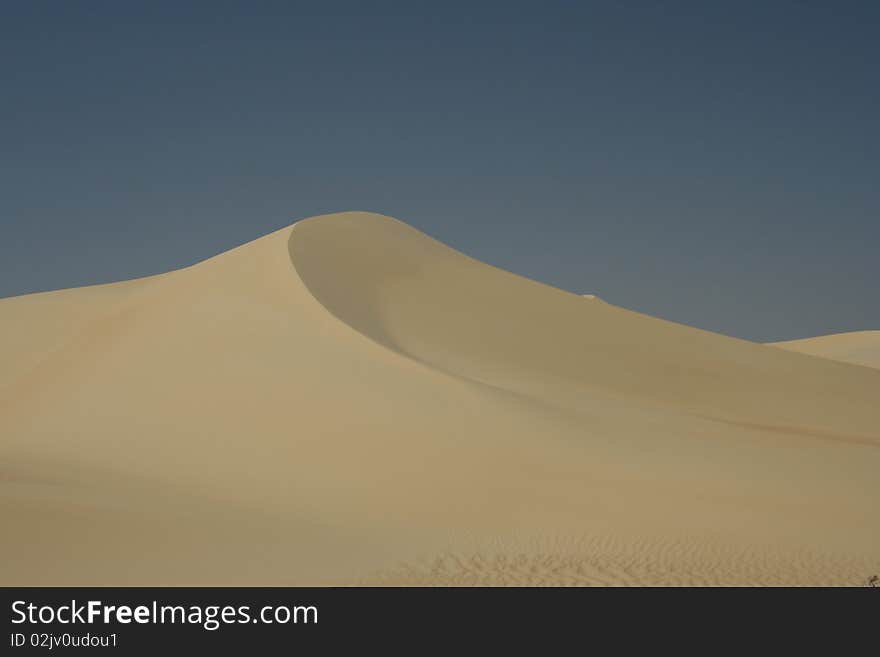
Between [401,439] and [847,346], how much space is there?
196ft

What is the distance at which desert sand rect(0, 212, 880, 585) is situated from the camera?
1110cm

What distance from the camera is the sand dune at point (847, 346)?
62156 mm

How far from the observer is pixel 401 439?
16.3m

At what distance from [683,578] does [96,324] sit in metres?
20.4

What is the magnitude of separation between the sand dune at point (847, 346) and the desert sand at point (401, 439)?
37226 millimetres
